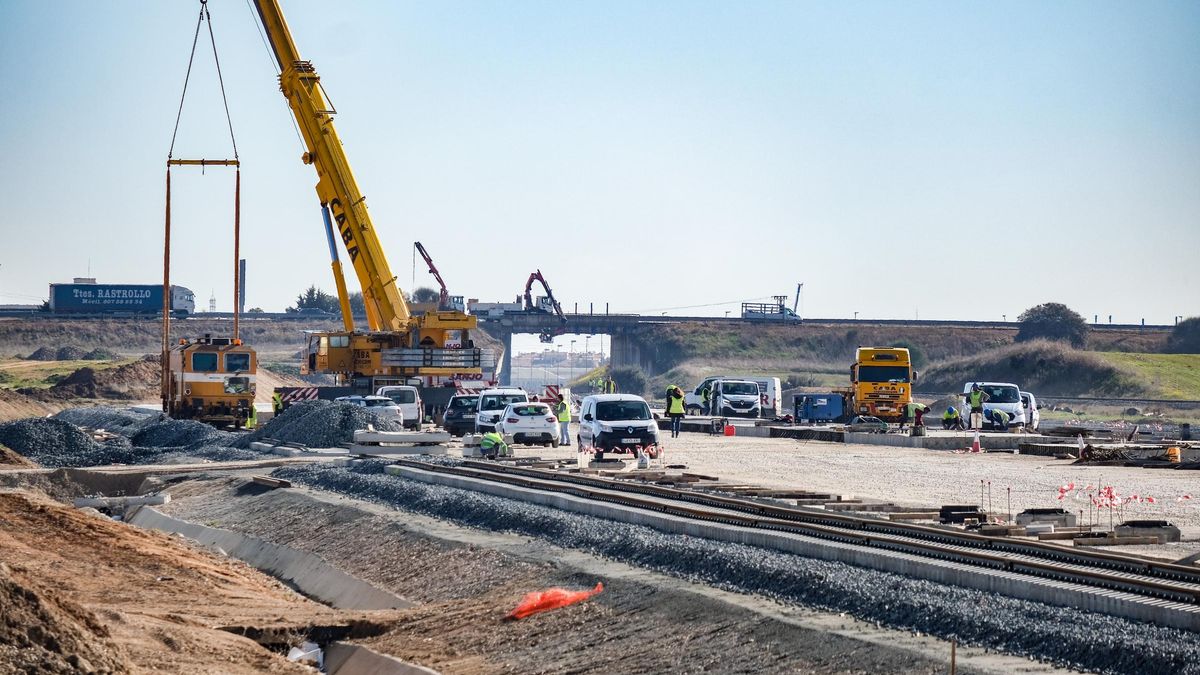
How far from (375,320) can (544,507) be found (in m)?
32.7

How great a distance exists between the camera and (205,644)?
1489 centimetres

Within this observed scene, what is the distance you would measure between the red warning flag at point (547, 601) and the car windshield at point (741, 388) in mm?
44879

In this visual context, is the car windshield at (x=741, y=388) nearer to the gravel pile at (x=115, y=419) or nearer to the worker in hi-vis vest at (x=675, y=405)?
the worker in hi-vis vest at (x=675, y=405)

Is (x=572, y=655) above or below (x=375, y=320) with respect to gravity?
below

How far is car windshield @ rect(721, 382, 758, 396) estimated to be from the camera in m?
60.7

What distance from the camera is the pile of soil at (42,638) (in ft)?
38.3

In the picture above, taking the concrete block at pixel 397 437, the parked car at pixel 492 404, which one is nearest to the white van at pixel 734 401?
the parked car at pixel 492 404

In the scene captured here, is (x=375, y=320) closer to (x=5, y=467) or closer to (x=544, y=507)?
(x=5, y=467)

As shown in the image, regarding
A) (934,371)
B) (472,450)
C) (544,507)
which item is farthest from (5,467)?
(934,371)

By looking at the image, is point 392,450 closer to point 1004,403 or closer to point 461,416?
point 461,416

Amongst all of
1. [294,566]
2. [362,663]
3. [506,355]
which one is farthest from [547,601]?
[506,355]

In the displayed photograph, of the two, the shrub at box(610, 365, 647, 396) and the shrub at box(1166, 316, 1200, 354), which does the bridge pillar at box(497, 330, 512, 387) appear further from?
the shrub at box(1166, 316, 1200, 354)

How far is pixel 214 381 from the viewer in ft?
158

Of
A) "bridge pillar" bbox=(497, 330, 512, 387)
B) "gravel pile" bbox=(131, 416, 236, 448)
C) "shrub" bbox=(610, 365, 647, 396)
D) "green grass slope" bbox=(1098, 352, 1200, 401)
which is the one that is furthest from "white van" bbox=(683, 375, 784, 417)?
"bridge pillar" bbox=(497, 330, 512, 387)
